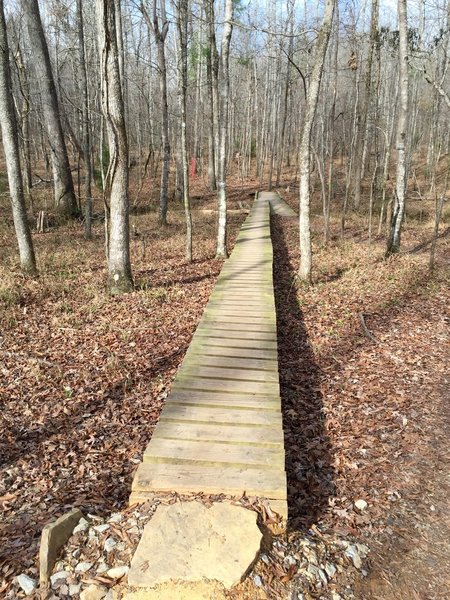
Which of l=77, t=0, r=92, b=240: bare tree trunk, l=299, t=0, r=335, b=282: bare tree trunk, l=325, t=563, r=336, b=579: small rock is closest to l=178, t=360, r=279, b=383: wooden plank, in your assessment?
l=325, t=563, r=336, b=579: small rock

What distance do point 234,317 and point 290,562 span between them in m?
4.26

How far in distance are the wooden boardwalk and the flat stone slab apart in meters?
0.27

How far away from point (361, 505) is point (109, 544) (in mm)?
2188

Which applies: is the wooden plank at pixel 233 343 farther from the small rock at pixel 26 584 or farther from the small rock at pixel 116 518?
the small rock at pixel 26 584

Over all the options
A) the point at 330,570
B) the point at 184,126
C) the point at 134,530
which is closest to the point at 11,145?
the point at 184,126

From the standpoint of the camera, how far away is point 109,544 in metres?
2.66

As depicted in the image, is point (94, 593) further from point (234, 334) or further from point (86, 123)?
point (86, 123)

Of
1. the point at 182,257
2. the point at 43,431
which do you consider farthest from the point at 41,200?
the point at 43,431

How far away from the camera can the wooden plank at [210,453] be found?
3332 millimetres

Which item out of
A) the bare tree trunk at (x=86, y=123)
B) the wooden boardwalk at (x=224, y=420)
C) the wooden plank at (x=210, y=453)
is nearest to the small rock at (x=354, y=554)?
the wooden boardwalk at (x=224, y=420)

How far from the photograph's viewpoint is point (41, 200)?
17875 millimetres

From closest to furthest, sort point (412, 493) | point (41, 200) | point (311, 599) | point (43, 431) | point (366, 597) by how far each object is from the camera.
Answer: point (311, 599) → point (366, 597) → point (412, 493) → point (43, 431) → point (41, 200)

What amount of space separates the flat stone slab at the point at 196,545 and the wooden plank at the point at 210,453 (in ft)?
1.55

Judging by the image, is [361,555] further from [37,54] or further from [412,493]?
[37,54]
